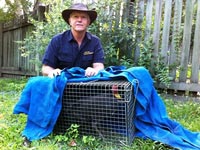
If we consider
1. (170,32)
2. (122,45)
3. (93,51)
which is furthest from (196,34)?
(93,51)

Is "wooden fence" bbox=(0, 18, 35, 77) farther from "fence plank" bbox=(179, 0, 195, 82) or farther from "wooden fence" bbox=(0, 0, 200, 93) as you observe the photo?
"fence plank" bbox=(179, 0, 195, 82)

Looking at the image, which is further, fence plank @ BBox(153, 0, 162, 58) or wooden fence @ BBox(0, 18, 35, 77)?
wooden fence @ BBox(0, 18, 35, 77)

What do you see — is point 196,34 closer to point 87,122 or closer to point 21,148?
point 87,122

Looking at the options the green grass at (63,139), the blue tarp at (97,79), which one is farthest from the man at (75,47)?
the green grass at (63,139)

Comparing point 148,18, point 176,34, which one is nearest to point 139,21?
point 148,18

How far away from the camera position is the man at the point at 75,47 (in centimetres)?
259

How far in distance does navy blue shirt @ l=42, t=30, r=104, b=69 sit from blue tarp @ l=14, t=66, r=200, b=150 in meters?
0.41

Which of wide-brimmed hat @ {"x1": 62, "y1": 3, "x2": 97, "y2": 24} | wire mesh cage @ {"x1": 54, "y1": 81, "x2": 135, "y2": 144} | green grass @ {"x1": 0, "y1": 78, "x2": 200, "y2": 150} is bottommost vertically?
green grass @ {"x1": 0, "y1": 78, "x2": 200, "y2": 150}

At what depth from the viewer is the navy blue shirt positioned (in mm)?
2629

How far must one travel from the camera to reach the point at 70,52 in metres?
2.64

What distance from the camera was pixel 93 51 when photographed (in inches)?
108

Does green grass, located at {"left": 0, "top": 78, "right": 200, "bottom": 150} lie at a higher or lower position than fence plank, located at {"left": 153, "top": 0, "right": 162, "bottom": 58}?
lower

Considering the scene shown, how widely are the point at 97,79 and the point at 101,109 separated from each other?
243mm

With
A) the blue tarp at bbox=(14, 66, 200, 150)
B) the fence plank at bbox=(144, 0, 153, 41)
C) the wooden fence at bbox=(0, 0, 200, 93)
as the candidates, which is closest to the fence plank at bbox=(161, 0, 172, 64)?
the wooden fence at bbox=(0, 0, 200, 93)
